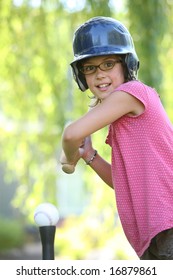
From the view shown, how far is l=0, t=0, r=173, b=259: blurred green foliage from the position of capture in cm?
632

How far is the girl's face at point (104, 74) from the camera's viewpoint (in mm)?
2486

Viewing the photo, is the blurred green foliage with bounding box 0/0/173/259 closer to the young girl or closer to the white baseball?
the young girl

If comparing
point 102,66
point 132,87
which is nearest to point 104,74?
point 102,66

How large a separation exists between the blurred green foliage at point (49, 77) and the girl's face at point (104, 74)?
336 cm

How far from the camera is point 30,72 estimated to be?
22.8ft

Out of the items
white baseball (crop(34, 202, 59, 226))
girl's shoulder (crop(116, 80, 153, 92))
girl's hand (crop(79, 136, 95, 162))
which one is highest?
girl's shoulder (crop(116, 80, 153, 92))

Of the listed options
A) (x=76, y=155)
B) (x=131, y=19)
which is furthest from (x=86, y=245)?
(x=76, y=155)

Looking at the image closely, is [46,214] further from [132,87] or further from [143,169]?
[132,87]

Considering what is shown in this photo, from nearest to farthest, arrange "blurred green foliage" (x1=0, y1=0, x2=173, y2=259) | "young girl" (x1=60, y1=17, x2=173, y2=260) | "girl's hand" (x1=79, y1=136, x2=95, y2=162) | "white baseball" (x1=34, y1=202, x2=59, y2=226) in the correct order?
Result: "young girl" (x1=60, y1=17, x2=173, y2=260) → "white baseball" (x1=34, y1=202, x2=59, y2=226) → "girl's hand" (x1=79, y1=136, x2=95, y2=162) → "blurred green foliage" (x1=0, y1=0, x2=173, y2=259)

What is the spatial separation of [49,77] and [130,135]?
454 centimetres

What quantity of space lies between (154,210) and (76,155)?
44 centimetres

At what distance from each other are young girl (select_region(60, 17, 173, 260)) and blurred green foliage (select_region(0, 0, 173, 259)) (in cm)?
337

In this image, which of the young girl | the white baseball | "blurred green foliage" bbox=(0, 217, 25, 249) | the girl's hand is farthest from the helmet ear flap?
"blurred green foliage" bbox=(0, 217, 25, 249)

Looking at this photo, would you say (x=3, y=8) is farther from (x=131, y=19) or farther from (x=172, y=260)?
(x=172, y=260)
